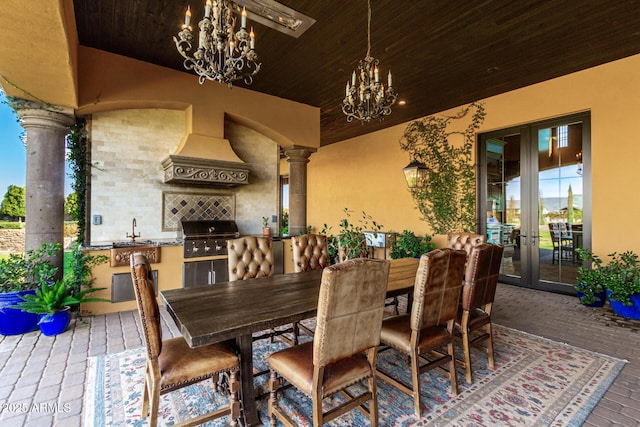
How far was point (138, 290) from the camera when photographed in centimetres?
158

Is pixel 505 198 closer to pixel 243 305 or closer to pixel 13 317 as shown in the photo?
pixel 243 305

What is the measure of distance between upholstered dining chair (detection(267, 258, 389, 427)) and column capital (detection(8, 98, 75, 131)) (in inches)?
152

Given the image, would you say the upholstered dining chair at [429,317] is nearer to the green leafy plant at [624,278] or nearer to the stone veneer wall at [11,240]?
the green leafy plant at [624,278]

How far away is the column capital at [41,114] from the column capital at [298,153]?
322cm

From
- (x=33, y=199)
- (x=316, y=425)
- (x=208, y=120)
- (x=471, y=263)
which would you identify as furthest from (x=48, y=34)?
(x=471, y=263)

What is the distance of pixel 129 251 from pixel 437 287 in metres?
3.74

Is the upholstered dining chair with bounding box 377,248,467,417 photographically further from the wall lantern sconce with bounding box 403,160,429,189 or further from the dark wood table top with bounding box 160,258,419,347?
the wall lantern sconce with bounding box 403,160,429,189

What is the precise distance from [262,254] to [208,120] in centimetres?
274

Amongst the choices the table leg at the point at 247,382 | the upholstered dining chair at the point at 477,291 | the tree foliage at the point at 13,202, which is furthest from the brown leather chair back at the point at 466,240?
the tree foliage at the point at 13,202

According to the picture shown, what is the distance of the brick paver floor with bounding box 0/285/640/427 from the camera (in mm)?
1930

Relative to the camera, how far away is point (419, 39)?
3551 millimetres

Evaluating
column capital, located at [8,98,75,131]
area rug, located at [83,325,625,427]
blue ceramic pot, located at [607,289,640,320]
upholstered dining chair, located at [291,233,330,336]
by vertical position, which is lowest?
area rug, located at [83,325,625,427]

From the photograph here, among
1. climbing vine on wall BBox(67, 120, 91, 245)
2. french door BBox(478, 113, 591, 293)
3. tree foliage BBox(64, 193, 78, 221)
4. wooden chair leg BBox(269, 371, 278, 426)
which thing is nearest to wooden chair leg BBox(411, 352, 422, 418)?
wooden chair leg BBox(269, 371, 278, 426)

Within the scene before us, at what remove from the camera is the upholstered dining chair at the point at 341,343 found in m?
1.49
